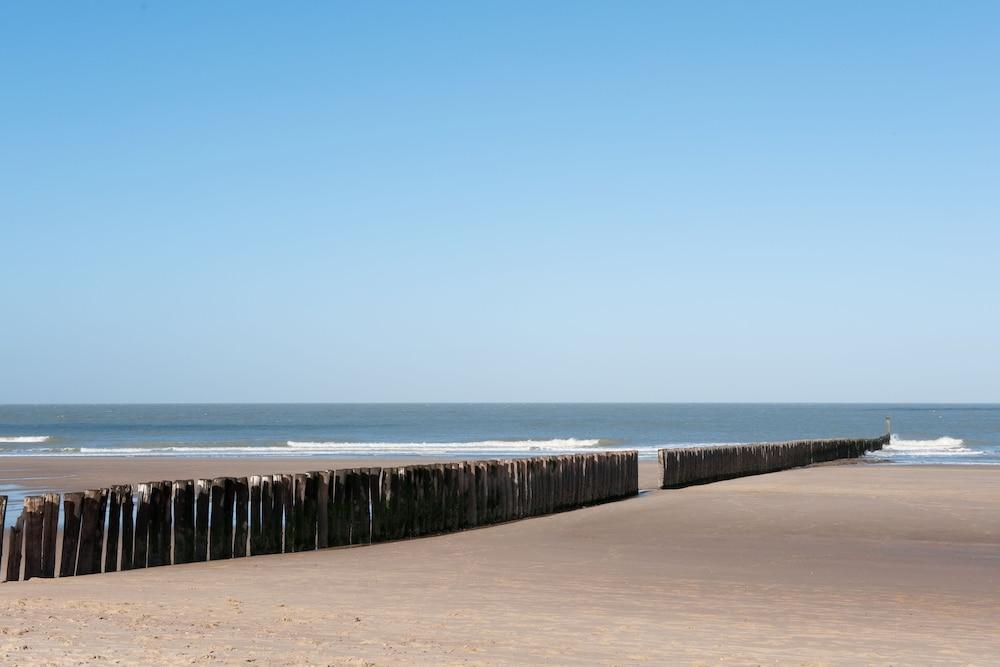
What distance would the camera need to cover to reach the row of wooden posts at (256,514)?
10.9 meters

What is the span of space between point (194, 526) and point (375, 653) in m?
5.48

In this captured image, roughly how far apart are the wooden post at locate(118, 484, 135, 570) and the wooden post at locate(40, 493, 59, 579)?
710 millimetres

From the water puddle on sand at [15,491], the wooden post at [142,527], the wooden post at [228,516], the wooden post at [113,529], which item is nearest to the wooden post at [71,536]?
the wooden post at [113,529]

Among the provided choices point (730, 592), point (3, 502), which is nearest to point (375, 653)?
point (730, 592)

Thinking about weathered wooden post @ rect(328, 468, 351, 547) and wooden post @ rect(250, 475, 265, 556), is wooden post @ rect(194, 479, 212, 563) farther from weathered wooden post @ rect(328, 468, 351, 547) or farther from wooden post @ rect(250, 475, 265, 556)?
weathered wooden post @ rect(328, 468, 351, 547)

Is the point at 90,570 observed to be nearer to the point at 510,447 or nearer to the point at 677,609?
the point at 677,609

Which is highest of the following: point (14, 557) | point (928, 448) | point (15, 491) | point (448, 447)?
point (14, 557)

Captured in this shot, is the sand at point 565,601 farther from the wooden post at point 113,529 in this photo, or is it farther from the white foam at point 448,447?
the white foam at point 448,447

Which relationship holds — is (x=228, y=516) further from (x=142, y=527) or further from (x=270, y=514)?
(x=142, y=527)

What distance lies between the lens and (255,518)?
12734mm

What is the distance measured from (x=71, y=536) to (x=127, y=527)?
0.64 meters

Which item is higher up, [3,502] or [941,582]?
[3,502]

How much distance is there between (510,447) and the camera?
2443 inches

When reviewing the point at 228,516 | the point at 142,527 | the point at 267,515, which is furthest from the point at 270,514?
the point at 142,527
